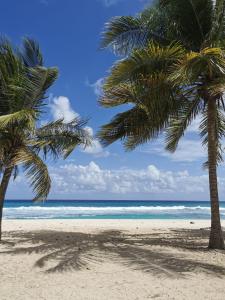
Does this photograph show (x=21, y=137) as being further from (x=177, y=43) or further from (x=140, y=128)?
(x=177, y=43)

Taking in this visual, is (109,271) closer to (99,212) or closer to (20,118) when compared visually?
(20,118)

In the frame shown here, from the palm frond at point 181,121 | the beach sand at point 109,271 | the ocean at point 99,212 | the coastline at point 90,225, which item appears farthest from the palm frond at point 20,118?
the ocean at point 99,212

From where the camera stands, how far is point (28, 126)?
Result: 385 inches

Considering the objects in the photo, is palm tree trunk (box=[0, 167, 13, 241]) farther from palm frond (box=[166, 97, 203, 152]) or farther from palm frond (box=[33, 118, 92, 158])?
palm frond (box=[166, 97, 203, 152])

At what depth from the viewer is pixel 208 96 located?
9984mm

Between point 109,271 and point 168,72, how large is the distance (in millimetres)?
5167

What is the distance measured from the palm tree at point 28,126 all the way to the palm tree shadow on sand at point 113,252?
4.79 ft

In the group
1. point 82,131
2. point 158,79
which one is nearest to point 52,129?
point 82,131

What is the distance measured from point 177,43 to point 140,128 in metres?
2.62

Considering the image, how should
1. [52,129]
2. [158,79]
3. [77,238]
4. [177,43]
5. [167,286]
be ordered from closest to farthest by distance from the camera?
[167,286]
[158,79]
[177,43]
[52,129]
[77,238]

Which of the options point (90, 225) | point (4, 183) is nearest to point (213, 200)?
point (4, 183)

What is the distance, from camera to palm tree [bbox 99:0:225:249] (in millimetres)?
9023

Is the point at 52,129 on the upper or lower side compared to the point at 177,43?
lower

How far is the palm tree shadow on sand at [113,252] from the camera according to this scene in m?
7.16
